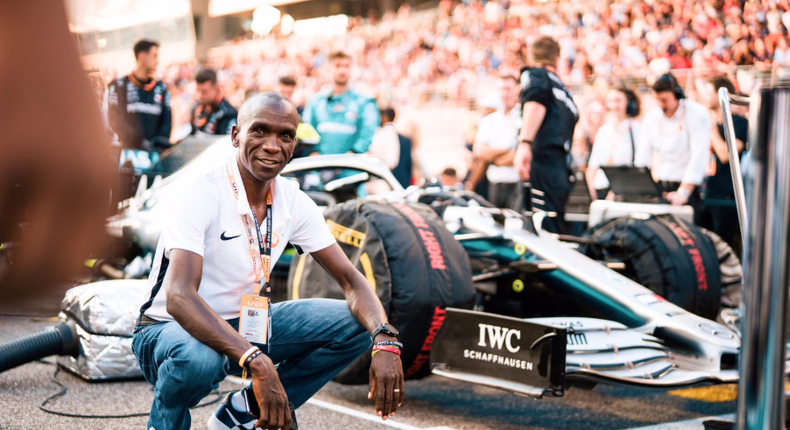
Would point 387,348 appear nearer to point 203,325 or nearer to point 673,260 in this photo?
point 203,325

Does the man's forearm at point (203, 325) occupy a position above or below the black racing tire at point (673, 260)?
above

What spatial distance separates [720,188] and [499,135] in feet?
6.98

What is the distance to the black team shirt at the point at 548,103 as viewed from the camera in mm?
5941

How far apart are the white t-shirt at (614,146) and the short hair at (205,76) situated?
148 inches

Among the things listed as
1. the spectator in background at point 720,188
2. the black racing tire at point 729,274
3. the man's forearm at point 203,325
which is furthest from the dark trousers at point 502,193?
the man's forearm at point 203,325

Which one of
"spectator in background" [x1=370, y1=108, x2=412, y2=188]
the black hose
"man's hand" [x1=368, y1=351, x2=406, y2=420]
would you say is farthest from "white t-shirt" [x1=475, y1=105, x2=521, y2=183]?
"man's hand" [x1=368, y1=351, x2=406, y2=420]

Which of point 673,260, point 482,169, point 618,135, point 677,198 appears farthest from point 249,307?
point 618,135

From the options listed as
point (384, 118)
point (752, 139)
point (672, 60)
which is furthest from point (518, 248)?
point (672, 60)

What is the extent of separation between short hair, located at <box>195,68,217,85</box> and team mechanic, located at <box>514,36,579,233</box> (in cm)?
322

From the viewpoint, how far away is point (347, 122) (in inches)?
290

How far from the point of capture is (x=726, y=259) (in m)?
5.17

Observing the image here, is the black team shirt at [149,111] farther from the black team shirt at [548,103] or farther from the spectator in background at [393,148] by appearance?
the black team shirt at [548,103]

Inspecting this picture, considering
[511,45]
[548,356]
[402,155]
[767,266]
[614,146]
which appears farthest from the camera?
[511,45]

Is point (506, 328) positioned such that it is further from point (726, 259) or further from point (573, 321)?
point (726, 259)
